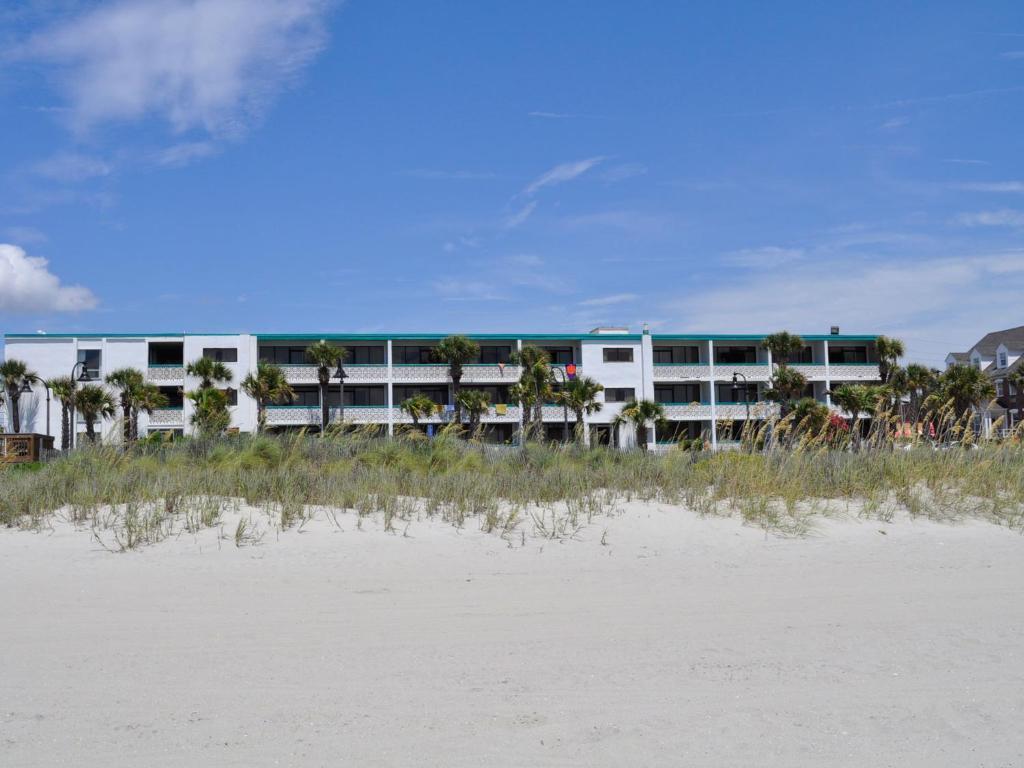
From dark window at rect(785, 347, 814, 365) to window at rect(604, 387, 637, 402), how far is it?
41.8 ft

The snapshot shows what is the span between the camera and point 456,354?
5925 cm

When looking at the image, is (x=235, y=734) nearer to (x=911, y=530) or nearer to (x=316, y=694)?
(x=316, y=694)

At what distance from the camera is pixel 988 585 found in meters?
7.14

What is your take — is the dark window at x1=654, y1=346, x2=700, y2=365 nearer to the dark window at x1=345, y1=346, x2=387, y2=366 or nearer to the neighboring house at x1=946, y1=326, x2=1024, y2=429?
the dark window at x1=345, y1=346, x2=387, y2=366

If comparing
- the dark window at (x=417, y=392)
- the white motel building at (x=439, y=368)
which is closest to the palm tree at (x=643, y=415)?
the white motel building at (x=439, y=368)

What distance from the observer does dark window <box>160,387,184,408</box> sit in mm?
56375

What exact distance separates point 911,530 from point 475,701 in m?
6.23

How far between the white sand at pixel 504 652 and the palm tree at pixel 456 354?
51.0m

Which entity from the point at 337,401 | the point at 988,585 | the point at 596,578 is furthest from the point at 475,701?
the point at 337,401

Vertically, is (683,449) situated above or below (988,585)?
above

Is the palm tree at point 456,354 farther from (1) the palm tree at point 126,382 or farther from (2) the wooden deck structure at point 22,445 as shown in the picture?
(2) the wooden deck structure at point 22,445

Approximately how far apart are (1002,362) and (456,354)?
51.6 meters

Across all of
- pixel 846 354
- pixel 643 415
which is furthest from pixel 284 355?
pixel 846 354

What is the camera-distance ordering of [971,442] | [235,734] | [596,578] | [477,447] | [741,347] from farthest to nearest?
[741,347] < [477,447] < [971,442] < [596,578] < [235,734]
